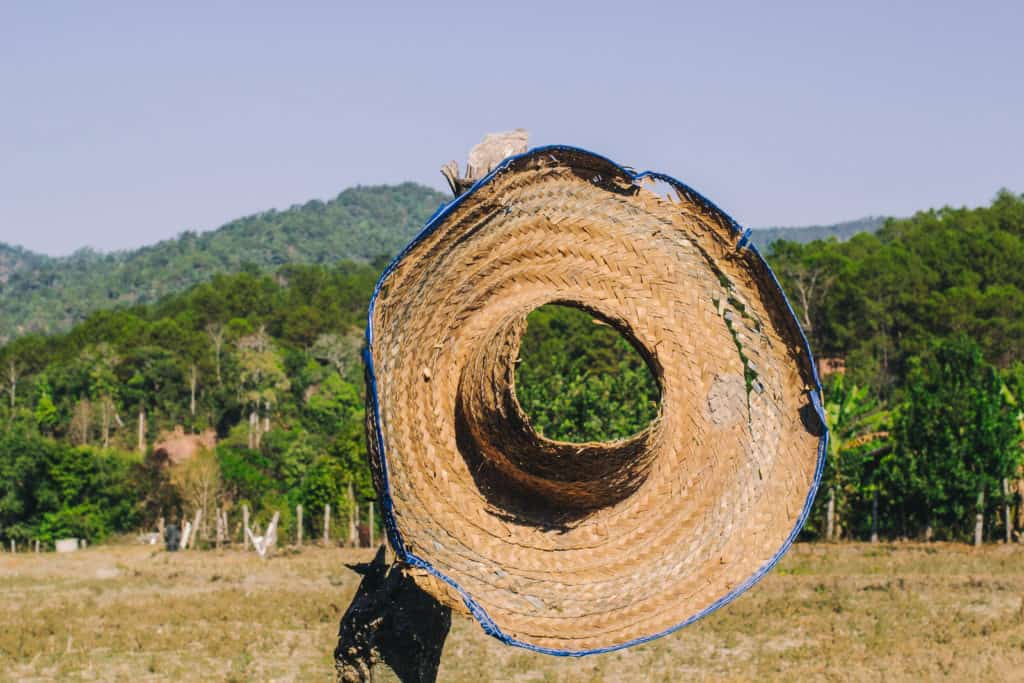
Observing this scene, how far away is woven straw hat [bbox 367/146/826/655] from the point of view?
5543mm

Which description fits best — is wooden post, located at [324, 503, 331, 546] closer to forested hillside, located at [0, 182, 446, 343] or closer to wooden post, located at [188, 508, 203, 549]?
wooden post, located at [188, 508, 203, 549]

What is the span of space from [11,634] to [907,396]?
20.3 meters

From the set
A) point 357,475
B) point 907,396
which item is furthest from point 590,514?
point 357,475

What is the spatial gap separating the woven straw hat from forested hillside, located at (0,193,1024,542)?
1992 centimetres

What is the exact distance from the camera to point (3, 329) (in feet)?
→ 356

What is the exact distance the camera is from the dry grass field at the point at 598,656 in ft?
37.7

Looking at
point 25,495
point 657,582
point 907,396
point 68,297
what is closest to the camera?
point 657,582

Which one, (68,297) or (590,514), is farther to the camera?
(68,297)

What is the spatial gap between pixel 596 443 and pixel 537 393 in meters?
21.5

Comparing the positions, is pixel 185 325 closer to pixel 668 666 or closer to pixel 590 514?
pixel 668 666

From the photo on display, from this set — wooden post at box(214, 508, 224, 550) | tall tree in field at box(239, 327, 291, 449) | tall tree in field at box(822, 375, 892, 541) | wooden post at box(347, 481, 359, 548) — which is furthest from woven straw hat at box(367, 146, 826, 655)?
tall tree in field at box(239, 327, 291, 449)

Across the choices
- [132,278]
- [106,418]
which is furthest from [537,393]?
[132,278]

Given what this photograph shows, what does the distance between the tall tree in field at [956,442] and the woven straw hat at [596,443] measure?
20137 millimetres

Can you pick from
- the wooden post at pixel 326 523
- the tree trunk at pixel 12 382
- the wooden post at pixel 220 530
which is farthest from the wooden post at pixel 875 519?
the tree trunk at pixel 12 382
